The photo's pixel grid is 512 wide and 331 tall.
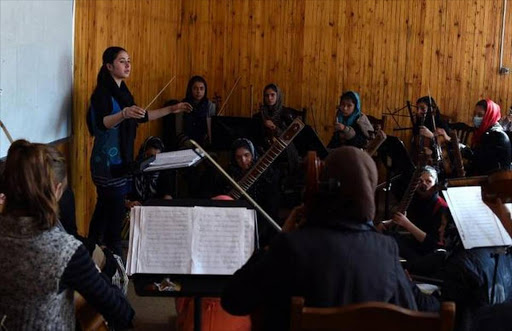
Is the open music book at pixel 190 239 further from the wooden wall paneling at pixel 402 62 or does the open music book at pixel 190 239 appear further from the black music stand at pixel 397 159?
the wooden wall paneling at pixel 402 62

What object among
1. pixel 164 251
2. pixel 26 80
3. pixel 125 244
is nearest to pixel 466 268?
pixel 164 251

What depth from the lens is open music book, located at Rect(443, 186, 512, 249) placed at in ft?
9.95

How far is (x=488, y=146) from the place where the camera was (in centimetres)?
561

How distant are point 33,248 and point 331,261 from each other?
0.84 metres

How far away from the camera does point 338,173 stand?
1894 millimetres

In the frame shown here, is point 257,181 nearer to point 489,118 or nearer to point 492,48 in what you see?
point 489,118

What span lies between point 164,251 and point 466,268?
1.36 metres

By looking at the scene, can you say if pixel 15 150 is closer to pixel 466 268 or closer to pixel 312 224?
pixel 312 224

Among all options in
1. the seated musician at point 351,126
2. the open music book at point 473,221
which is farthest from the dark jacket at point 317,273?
the seated musician at point 351,126

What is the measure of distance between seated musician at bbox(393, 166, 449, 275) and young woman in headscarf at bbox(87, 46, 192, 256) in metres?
1.75

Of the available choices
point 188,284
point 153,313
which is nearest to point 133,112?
point 153,313

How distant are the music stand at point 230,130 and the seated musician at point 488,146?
5.94 feet

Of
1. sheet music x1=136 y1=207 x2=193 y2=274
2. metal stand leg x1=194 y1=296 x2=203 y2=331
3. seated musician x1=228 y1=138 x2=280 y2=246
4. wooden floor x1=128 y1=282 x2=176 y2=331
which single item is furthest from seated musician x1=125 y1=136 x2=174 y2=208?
sheet music x1=136 y1=207 x2=193 y2=274

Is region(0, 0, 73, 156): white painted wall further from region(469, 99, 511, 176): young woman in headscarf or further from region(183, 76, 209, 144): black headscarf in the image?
region(469, 99, 511, 176): young woman in headscarf
